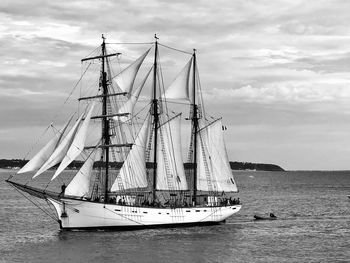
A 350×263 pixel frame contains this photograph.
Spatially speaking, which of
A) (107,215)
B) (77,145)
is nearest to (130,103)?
(77,145)

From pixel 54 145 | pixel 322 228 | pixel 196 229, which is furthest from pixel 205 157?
pixel 54 145

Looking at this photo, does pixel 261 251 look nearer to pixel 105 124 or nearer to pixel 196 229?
pixel 196 229

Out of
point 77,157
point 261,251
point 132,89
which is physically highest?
point 132,89

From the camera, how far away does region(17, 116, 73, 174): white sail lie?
2165 inches

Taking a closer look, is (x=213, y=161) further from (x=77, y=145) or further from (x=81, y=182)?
(x=77, y=145)

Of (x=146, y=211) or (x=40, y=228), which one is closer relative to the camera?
(x=146, y=211)

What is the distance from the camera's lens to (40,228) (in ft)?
220

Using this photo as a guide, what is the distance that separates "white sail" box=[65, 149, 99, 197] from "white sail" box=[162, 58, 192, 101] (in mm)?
12633

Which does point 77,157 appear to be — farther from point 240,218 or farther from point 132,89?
point 240,218

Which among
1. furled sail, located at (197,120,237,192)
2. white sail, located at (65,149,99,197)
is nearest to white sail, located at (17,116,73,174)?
white sail, located at (65,149,99,197)

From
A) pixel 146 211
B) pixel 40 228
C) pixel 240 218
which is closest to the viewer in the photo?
pixel 146 211

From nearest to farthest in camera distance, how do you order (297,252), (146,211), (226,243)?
(297,252)
(226,243)
(146,211)

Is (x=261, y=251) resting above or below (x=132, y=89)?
below

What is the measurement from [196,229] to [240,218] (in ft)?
61.9
